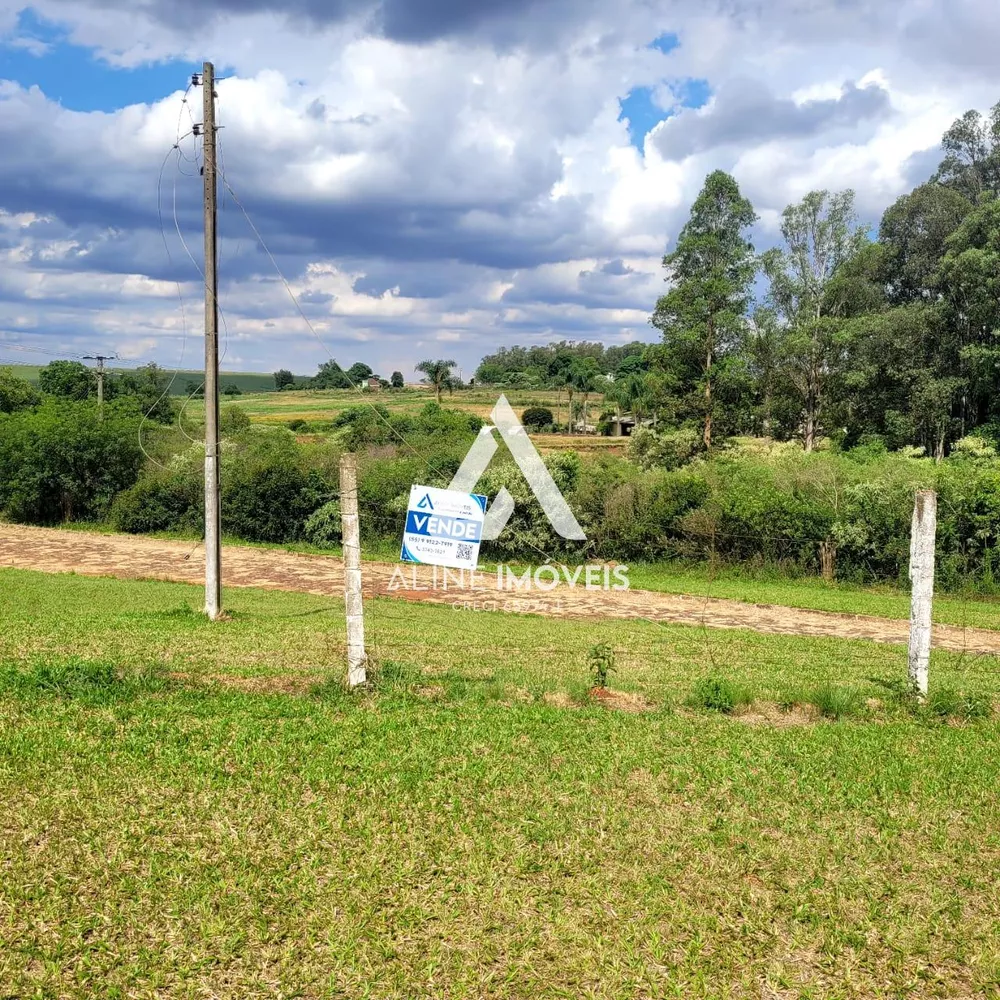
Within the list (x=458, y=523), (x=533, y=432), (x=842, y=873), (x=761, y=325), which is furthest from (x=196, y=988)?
(x=533, y=432)

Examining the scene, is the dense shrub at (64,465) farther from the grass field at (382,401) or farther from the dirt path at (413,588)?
the grass field at (382,401)

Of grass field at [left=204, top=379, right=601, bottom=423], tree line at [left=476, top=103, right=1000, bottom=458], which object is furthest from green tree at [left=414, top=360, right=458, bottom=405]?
tree line at [left=476, top=103, right=1000, bottom=458]

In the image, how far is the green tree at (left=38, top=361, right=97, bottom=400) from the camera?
66287 millimetres

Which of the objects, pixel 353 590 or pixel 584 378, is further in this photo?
pixel 584 378

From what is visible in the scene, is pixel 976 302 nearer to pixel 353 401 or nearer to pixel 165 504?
pixel 165 504

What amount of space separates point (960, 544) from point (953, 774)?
14.9 metres

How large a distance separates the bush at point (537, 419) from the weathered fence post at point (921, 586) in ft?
203

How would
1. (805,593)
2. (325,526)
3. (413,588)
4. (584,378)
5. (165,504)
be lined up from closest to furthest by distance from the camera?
(805,593) → (413,588) → (325,526) → (165,504) → (584,378)

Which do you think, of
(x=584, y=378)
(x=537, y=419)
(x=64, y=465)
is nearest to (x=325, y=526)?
(x=64, y=465)

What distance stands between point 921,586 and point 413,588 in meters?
12.6

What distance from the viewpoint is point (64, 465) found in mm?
29234

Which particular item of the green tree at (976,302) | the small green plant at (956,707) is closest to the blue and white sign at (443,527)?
the small green plant at (956,707)

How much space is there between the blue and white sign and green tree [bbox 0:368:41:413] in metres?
45.2

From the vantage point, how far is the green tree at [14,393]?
2071 inches
